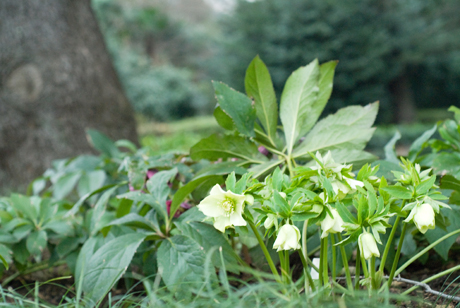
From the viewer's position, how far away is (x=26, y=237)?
3.18 feet

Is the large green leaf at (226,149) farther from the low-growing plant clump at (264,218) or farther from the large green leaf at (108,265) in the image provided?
the large green leaf at (108,265)

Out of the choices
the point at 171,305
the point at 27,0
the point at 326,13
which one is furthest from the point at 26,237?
the point at 326,13

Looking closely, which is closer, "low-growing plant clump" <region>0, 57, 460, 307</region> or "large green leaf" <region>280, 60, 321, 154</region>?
"low-growing plant clump" <region>0, 57, 460, 307</region>

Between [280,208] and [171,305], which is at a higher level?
[280,208]

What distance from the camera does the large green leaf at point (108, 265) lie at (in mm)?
690

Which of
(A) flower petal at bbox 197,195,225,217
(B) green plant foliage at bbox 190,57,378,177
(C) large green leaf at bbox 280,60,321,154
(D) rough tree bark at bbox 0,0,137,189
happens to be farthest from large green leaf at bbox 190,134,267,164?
(D) rough tree bark at bbox 0,0,137,189

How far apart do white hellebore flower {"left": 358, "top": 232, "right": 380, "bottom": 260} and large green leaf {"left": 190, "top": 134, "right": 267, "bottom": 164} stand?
0.42 meters

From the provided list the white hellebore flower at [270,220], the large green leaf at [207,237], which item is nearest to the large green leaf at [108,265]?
the large green leaf at [207,237]

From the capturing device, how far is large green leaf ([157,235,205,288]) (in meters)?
0.67

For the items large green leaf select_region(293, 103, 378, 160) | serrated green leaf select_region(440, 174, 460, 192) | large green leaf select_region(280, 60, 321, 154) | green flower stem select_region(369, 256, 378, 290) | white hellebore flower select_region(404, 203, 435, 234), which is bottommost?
green flower stem select_region(369, 256, 378, 290)

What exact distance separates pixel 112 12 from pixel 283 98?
50.6 ft

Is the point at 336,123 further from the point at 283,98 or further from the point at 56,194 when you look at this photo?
the point at 56,194

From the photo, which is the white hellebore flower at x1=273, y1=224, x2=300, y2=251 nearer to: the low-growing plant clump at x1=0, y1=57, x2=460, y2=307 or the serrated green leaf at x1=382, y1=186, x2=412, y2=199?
the low-growing plant clump at x1=0, y1=57, x2=460, y2=307

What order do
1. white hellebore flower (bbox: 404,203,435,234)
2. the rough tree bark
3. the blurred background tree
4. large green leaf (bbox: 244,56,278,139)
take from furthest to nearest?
the blurred background tree, the rough tree bark, large green leaf (bbox: 244,56,278,139), white hellebore flower (bbox: 404,203,435,234)
